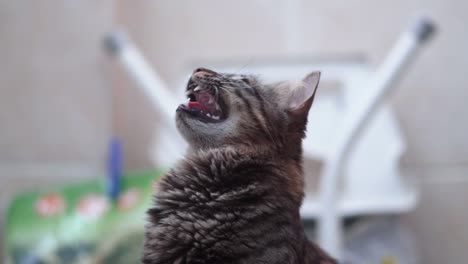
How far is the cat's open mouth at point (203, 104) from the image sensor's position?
1.72ft

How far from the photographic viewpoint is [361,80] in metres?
1.31

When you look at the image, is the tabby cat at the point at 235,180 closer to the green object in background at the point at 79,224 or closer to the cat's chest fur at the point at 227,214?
the cat's chest fur at the point at 227,214

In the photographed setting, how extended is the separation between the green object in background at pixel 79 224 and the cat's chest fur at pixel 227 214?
23.8 inches

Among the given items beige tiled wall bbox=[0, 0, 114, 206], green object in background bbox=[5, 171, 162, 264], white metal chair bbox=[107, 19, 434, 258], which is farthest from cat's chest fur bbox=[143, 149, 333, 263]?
beige tiled wall bbox=[0, 0, 114, 206]

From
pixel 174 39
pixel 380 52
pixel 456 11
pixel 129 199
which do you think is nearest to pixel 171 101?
pixel 129 199

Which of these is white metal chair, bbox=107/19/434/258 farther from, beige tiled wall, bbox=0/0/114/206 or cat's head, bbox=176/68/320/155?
cat's head, bbox=176/68/320/155

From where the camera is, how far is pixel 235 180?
1.86ft

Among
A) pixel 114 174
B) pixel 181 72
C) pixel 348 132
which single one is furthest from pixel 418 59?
pixel 114 174

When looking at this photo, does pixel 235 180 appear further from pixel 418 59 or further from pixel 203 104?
pixel 418 59

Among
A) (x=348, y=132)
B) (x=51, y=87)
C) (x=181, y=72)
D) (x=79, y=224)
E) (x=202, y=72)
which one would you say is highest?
(x=51, y=87)

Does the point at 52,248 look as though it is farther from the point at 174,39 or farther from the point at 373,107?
the point at 373,107

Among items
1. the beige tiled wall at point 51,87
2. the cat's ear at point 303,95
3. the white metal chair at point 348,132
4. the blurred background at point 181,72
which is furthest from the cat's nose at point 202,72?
the beige tiled wall at point 51,87

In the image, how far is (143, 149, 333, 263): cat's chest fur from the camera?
1.71 feet

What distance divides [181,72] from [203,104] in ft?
3.11
